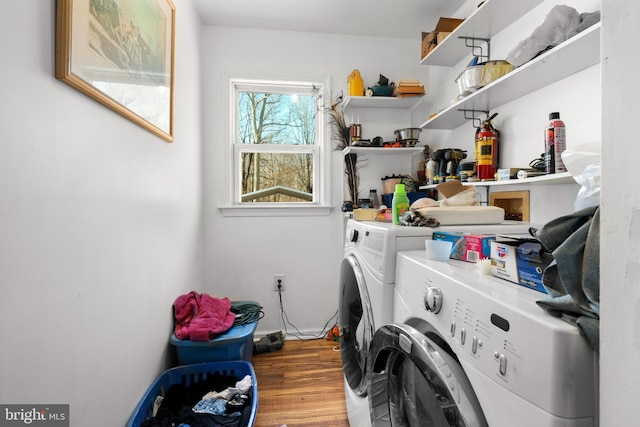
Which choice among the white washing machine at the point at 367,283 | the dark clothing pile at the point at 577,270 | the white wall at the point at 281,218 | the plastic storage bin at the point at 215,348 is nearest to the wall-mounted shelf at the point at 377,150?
the white wall at the point at 281,218

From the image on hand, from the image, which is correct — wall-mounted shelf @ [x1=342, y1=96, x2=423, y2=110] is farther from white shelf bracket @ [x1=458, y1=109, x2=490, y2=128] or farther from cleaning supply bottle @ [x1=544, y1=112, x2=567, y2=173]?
cleaning supply bottle @ [x1=544, y1=112, x2=567, y2=173]

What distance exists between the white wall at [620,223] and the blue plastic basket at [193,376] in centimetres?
130

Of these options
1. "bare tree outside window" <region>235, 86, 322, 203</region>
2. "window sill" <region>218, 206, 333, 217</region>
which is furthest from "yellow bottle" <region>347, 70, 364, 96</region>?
"window sill" <region>218, 206, 333, 217</region>

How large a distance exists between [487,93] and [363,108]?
1.18 meters

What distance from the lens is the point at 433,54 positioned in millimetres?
1879

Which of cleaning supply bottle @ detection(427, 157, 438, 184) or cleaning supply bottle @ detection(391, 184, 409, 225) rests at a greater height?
cleaning supply bottle @ detection(427, 157, 438, 184)

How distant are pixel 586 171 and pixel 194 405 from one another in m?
1.73

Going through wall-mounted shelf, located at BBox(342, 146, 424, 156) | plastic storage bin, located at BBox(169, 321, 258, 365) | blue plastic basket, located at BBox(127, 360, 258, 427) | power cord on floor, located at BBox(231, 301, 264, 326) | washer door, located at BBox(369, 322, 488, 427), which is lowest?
blue plastic basket, located at BBox(127, 360, 258, 427)

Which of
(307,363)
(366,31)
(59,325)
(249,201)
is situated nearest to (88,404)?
(59,325)

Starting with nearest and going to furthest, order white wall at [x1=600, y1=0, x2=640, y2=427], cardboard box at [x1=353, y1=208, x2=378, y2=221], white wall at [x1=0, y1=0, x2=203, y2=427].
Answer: white wall at [x1=600, y1=0, x2=640, y2=427], white wall at [x1=0, y1=0, x2=203, y2=427], cardboard box at [x1=353, y1=208, x2=378, y2=221]

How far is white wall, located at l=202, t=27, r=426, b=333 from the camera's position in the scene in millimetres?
2346

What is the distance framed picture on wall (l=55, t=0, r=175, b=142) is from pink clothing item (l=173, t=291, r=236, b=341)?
95 centimetres

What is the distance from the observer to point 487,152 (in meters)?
1.54

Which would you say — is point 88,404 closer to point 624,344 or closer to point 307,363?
point 624,344
